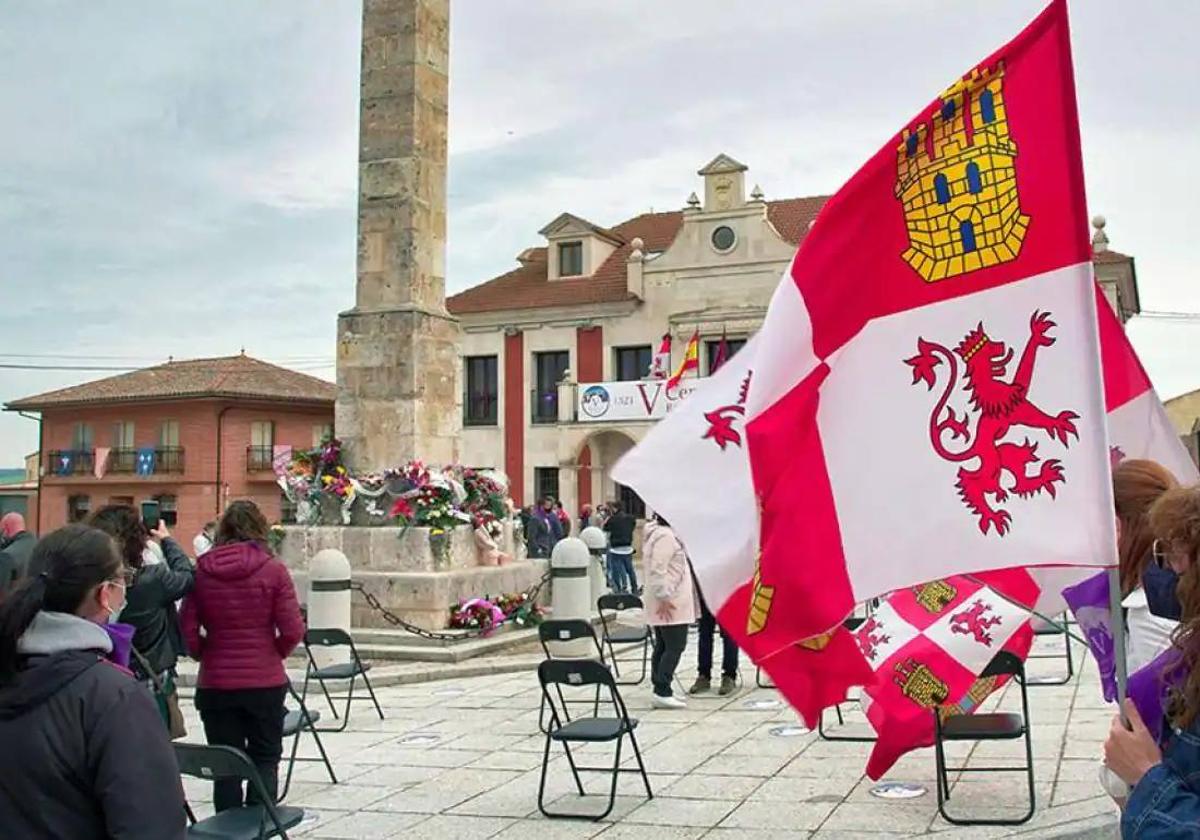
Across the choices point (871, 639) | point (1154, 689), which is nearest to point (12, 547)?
point (871, 639)

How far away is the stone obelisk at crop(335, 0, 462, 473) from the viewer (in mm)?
14664

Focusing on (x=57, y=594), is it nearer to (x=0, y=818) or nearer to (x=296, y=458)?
(x=0, y=818)

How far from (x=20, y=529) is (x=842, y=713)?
7354mm

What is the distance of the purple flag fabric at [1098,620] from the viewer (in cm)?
387

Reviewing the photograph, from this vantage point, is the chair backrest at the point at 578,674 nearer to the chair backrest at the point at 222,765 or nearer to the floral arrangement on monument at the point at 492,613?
the chair backrest at the point at 222,765

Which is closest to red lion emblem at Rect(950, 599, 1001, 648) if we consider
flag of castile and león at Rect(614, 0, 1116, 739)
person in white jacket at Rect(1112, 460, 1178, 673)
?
person in white jacket at Rect(1112, 460, 1178, 673)

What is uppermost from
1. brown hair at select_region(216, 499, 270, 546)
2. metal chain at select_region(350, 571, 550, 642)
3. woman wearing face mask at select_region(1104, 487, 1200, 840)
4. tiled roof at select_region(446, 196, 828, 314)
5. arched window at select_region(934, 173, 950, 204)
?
tiled roof at select_region(446, 196, 828, 314)

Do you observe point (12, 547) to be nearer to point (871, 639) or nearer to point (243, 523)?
point (243, 523)

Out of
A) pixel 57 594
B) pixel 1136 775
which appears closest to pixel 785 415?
pixel 1136 775

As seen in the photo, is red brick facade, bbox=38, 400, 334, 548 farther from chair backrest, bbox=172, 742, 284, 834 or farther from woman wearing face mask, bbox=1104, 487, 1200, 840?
woman wearing face mask, bbox=1104, 487, 1200, 840

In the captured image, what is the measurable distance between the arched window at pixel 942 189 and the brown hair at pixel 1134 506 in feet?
3.48

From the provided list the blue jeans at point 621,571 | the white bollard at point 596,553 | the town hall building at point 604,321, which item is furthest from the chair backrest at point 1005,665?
the town hall building at point 604,321

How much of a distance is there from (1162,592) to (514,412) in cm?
3562

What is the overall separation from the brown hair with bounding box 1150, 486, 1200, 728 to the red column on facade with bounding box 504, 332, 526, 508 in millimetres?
35771
